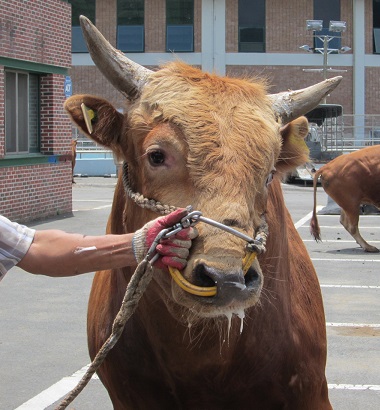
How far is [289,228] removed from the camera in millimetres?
4746

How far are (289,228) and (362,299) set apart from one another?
5451 mm

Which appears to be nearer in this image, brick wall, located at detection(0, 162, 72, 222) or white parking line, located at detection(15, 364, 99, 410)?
white parking line, located at detection(15, 364, 99, 410)

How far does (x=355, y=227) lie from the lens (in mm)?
14695

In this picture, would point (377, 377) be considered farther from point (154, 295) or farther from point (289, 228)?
→ point (154, 295)

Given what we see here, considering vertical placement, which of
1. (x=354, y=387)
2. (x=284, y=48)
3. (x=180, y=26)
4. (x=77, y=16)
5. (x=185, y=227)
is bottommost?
(x=354, y=387)

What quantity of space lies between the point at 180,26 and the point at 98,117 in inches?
1583

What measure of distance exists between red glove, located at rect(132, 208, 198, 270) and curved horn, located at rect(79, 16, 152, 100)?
2.84 ft

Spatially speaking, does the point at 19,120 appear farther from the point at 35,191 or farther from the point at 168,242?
the point at 168,242

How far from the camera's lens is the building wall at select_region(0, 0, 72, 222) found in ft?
53.8

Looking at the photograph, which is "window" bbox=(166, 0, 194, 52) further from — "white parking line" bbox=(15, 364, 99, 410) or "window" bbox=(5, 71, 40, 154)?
"white parking line" bbox=(15, 364, 99, 410)

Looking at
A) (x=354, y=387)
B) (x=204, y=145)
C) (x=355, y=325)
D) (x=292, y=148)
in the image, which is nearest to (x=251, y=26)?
(x=355, y=325)

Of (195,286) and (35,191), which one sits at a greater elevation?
(35,191)

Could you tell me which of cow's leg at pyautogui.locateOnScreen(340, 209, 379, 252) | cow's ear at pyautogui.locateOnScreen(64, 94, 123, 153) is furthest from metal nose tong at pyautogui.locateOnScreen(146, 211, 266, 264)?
cow's leg at pyautogui.locateOnScreen(340, 209, 379, 252)

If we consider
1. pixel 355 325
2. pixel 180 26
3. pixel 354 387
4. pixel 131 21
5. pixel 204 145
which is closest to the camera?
pixel 204 145
